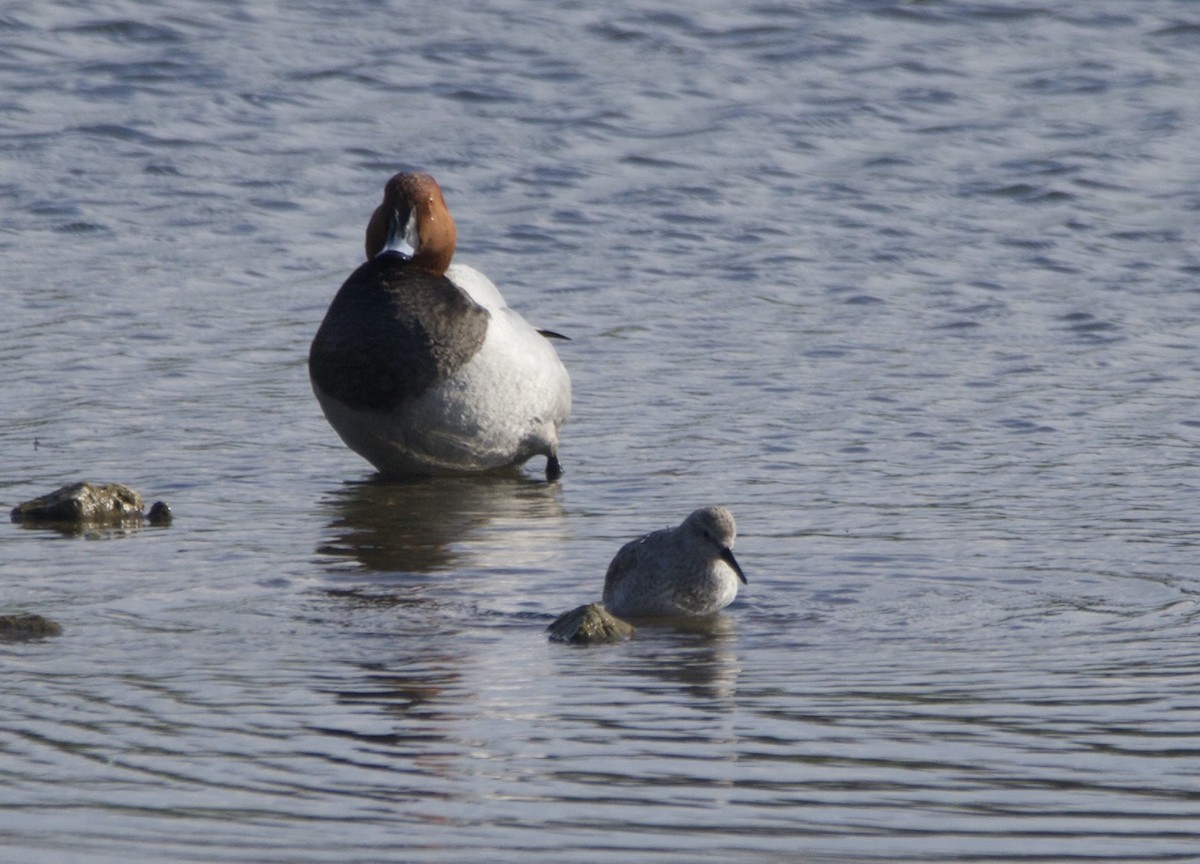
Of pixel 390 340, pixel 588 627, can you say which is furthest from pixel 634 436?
pixel 588 627

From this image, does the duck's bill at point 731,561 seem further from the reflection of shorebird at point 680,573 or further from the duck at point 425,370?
the duck at point 425,370

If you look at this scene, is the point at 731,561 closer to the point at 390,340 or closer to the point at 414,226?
the point at 390,340

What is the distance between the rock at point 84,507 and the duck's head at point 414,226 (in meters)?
2.13

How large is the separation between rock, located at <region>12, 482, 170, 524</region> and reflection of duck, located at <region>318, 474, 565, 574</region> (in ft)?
2.69

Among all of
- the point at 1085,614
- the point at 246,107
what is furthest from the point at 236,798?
the point at 246,107

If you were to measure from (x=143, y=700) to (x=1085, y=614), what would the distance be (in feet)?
10.0

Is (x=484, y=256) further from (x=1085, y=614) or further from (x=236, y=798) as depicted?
(x=236, y=798)

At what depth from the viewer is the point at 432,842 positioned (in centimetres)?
452

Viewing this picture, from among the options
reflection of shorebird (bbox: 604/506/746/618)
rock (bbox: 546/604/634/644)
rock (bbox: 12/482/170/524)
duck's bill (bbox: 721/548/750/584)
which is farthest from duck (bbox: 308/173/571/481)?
rock (bbox: 546/604/634/644)

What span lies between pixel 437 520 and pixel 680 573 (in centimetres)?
221

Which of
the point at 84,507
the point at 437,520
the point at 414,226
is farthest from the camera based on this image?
the point at 414,226

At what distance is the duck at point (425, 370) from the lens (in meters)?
9.57

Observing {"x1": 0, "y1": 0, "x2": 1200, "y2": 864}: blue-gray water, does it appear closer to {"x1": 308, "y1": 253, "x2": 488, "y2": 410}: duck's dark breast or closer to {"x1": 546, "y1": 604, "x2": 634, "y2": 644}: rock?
{"x1": 546, "y1": 604, "x2": 634, "y2": 644}: rock

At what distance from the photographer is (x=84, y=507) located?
27.5 ft
